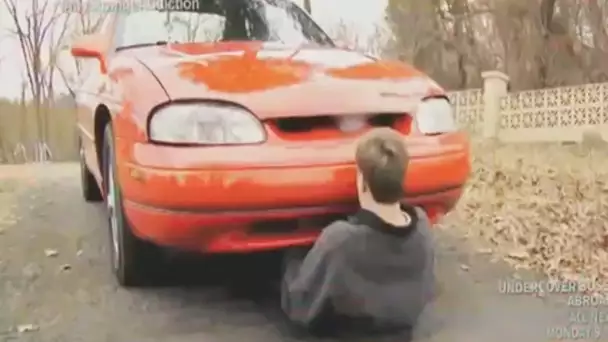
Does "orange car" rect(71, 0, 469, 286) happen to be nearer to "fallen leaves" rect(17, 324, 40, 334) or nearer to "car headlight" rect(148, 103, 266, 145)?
"car headlight" rect(148, 103, 266, 145)

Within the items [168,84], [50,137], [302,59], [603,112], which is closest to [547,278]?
[603,112]

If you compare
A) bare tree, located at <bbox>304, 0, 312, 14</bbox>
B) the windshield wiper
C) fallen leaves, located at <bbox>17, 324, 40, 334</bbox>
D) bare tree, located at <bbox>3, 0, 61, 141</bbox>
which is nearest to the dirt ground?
fallen leaves, located at <bbox>17, 324, 40, 334</bbox>

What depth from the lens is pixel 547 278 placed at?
1463 millimetres

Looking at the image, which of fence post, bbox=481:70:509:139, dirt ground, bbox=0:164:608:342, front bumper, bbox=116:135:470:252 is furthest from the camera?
fence post, bbox=481:70:509:139

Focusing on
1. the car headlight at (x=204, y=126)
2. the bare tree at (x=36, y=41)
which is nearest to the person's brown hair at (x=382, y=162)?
the car headlight at (x=204, y=126)

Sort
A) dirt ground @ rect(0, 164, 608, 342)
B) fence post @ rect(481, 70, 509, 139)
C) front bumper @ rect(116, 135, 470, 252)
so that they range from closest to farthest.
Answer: front bumper @ rect(116, 135, 470, 252), dirt ground @ rect(0, 164, 608, 342), fence post @ rect(481, 70, 509, 139)

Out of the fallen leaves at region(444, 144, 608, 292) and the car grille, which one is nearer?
the car grille

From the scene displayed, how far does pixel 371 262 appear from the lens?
1271 mm

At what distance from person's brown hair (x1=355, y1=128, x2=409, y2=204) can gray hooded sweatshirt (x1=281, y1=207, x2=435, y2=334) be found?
42mm

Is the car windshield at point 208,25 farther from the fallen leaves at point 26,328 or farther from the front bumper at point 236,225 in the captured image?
the fallen leaves at point 26,328

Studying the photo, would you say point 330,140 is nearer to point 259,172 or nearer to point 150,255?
point 259,172

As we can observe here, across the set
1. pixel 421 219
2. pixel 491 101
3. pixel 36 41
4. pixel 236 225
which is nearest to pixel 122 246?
pixel 236 225

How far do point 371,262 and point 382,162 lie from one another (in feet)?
0.50

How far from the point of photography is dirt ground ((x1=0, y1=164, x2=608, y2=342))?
1.31m
